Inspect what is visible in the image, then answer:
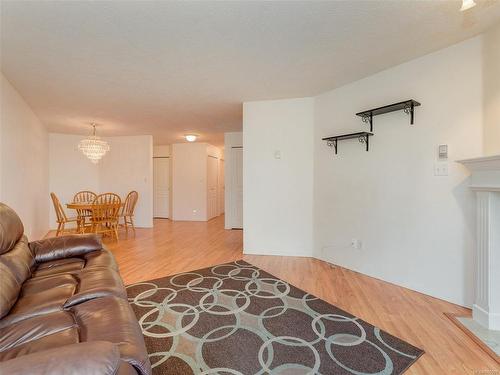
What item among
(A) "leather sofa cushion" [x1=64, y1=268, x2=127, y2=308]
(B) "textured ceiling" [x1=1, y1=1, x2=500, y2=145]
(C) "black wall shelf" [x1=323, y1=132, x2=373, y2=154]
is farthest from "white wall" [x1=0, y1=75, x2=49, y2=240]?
(C) "black wall shelf" [x1=323, y1=132, x2=373, y2=154]

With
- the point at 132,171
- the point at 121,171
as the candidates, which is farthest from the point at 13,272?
the point at 121,171

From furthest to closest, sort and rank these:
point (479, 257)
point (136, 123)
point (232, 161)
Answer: point (232, 161), point (136, 123), point (479, 257)

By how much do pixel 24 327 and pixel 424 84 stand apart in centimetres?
338

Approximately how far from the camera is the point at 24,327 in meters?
1.10

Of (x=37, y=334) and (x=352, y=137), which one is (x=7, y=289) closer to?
(x=37, y=334)

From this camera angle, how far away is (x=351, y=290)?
2.45m

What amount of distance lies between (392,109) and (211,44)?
1.90 m

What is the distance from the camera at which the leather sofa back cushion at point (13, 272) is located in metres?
1.24

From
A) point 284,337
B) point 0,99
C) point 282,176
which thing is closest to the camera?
point 284,337

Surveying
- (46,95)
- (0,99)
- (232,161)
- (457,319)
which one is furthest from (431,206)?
(46,95)

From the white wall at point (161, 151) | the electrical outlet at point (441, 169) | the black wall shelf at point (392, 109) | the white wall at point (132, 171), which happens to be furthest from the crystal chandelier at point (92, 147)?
the electrical outlet at point (441, 169)

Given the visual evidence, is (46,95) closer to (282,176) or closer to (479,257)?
(282,176)

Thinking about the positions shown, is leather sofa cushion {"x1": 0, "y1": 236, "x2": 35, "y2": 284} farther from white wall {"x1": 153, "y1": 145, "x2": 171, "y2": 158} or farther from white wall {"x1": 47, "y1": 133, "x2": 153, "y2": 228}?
white wall {"x1": 153, "y1": 145, "x2": 171, "y2": 158}

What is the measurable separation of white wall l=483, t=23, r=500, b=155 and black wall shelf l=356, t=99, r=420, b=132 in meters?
0.50
